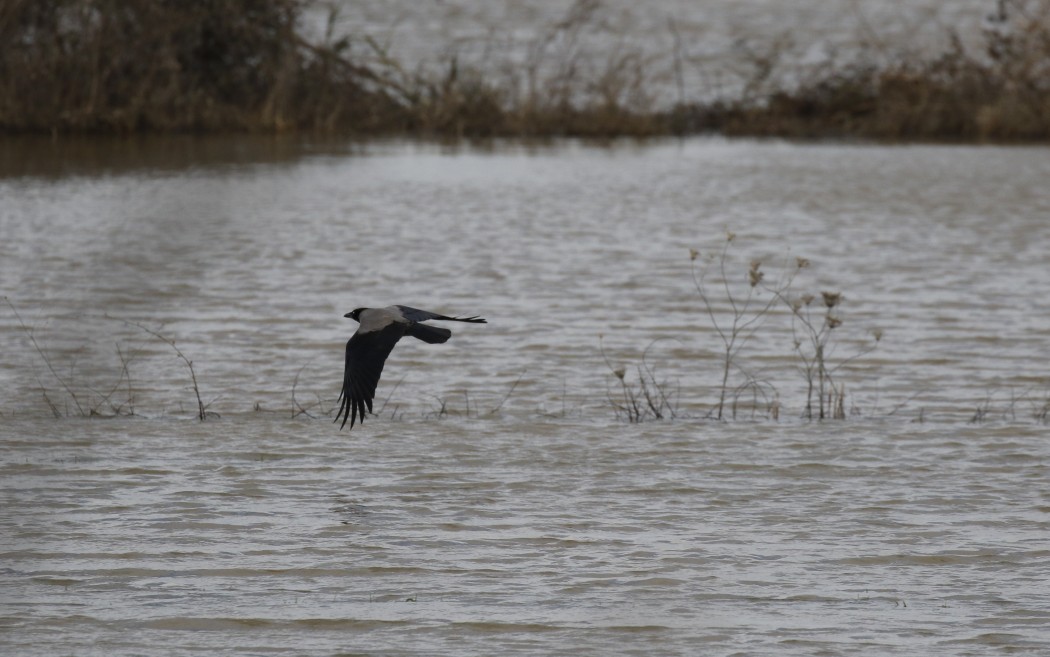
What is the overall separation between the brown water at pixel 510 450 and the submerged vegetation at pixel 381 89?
285 inches

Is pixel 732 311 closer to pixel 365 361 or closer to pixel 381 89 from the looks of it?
pixel 365 361

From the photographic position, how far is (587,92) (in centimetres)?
2105

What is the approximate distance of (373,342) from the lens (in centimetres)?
518

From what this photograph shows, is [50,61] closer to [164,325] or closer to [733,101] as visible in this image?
[733,101]

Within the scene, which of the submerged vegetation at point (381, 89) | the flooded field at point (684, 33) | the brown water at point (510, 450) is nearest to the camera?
the brown water at point (510, 450)

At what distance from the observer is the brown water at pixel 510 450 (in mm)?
4273

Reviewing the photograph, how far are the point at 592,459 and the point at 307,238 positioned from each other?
20.6 ft

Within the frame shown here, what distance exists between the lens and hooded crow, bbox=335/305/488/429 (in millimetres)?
5145

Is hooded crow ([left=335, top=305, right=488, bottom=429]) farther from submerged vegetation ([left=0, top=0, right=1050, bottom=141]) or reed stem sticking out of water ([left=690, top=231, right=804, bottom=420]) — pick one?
submerged vegetation ([left=0, top=0, right=1050, bottom=141])

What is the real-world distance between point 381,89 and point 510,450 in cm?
1603

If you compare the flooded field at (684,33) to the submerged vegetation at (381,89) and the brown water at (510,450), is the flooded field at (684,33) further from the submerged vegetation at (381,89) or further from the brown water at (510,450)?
the brown water at (510,450)

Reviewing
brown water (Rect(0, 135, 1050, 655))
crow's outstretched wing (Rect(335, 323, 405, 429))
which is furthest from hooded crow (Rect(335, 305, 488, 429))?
brown water (Rect(0, 135, 1050, 655))

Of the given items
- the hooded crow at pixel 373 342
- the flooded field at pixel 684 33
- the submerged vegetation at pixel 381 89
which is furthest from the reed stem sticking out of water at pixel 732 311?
the flooded field at pixel 684 33

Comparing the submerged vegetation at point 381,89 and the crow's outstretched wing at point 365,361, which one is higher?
the submerged vegetation at point 381,89
